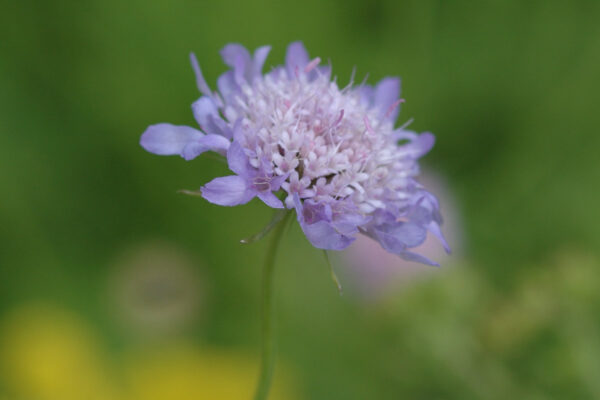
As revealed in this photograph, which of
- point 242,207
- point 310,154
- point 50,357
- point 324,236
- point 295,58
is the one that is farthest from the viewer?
point 242,207

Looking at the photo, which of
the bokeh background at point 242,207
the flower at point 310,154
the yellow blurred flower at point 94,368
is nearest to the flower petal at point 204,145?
the flower at point 310,154

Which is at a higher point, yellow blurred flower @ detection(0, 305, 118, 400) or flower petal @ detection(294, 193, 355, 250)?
flower petal @ detection(294, 193, 355, 250)

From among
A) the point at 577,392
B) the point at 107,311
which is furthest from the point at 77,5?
the point at 577,392

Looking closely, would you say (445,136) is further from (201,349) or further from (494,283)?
(201,349)

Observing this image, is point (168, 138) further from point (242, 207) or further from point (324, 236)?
point (242, 207)

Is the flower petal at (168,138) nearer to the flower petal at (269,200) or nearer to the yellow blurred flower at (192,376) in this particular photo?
the flower petal at (269,200)

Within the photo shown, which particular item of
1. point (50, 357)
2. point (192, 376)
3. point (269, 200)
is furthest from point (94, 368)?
point (269, 200)

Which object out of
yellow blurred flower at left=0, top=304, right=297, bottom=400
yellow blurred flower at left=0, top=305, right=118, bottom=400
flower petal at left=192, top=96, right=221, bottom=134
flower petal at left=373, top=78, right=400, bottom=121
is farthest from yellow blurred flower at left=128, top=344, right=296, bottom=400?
flower petal at left=192, top=96, right=221, bottom=134

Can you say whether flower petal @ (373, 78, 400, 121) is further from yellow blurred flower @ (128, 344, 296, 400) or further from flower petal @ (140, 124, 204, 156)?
yellow blurred flower @ (128, 344, 296, 400)
